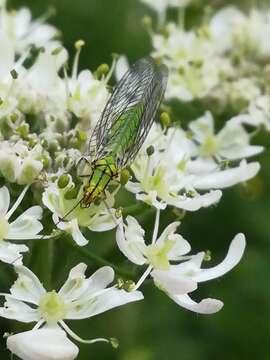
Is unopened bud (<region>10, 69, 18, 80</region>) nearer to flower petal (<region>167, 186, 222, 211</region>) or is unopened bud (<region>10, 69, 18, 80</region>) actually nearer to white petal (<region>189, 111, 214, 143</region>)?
flower petal (<region>167, 186, 222, 211</region>)

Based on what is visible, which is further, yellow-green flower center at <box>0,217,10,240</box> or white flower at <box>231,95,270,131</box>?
white flower at <box>231,95,270,131</box>

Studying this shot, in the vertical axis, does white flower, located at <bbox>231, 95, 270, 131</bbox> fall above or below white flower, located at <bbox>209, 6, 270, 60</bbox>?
below

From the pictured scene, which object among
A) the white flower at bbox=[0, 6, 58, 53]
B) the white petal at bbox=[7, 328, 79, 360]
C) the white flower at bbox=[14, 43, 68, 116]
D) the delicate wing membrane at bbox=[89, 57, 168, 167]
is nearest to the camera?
the white petal at bbox=[7, 328, 79, 360]

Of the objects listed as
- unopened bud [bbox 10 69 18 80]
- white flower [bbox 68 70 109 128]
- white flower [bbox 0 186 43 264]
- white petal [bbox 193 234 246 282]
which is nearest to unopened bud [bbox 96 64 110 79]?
white flower [bbox 68 70 109 128]

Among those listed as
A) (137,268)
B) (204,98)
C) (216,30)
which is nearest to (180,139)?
(204,98)

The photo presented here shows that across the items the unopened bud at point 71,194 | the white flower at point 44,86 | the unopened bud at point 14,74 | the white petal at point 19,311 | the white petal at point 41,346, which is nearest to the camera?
the white petal at point 41,346

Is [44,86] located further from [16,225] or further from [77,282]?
[77,282]

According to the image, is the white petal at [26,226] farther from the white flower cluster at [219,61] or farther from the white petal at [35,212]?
Result: the white flower cluster at [219,61]

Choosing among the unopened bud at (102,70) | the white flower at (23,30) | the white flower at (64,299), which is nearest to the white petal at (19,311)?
the white flower at (64,299)
